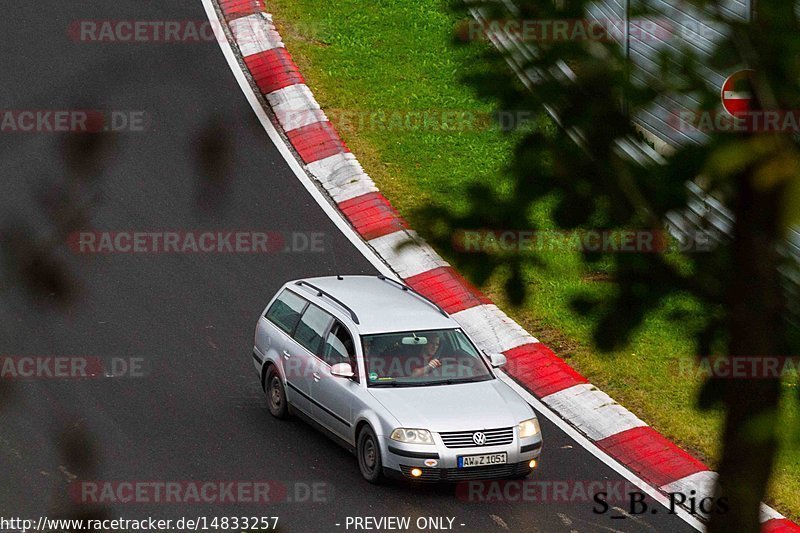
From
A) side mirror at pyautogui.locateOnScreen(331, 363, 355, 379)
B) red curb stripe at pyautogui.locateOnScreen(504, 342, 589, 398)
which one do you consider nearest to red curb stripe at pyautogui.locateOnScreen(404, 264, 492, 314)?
red curb stripe at pyautogui.locateOnScreen(504, 342, 589, 398)

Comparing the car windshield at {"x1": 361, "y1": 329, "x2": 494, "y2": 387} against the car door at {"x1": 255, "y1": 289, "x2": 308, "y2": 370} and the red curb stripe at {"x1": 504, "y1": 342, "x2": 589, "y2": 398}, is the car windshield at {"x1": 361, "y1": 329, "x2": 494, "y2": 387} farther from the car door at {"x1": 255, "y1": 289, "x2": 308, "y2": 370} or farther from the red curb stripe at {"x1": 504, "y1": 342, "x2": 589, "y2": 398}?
the red curb stripe at {"x1": 504, "y1": 342, "x2": 589, "y2": 398}

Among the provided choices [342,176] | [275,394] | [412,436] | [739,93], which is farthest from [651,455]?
[739,93]

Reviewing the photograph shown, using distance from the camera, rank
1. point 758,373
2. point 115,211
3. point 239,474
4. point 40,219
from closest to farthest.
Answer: point 40,219 < point 758,373 < point 239,474 < point 115,211

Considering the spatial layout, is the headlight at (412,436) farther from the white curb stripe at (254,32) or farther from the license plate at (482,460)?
the white curb stripe at (254,32)

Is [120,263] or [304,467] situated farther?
[120,263]

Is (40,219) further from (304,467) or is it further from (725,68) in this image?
(304,467)

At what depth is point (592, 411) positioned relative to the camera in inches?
488

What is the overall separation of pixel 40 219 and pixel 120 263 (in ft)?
43.6

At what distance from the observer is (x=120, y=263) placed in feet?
48.8

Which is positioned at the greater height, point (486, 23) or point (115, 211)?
point (486, 23)

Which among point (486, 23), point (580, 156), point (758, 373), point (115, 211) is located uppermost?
point (486, 23)

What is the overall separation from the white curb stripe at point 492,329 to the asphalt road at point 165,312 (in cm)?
147

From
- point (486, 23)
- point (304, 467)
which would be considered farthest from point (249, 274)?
point (486, 23)

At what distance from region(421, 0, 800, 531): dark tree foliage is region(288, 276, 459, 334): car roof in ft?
29.7
